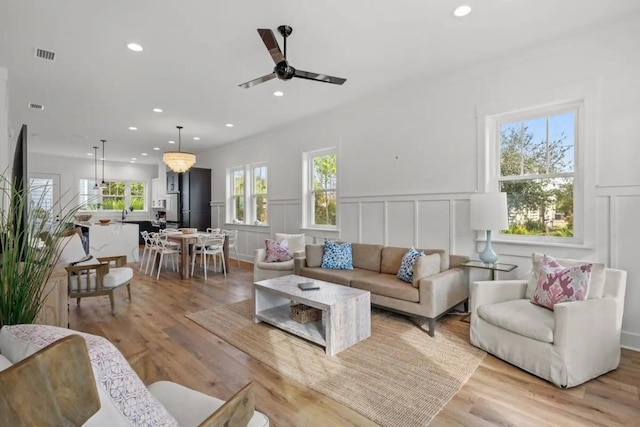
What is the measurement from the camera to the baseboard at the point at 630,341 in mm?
2771

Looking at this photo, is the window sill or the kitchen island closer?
the window sill

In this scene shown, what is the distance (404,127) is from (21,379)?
4341mm

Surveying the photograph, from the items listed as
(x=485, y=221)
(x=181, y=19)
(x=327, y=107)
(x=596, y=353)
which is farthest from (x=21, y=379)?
(x=327, y=107)

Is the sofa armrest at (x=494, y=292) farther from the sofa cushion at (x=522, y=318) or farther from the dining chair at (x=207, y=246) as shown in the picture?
the dining chair at (x=207, y=246)

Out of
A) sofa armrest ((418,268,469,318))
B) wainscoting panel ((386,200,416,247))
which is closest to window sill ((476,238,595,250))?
sofa armrest ((418,268,469,318))

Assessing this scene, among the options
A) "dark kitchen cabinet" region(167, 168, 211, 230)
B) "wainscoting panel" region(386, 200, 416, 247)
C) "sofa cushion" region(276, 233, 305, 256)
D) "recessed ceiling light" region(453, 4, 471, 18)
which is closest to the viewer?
"recessed ceiling light" region(453, 4, 471, 18)

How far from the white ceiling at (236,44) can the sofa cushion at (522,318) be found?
8.06ft

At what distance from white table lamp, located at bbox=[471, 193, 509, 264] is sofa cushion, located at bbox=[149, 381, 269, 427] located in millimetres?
2870

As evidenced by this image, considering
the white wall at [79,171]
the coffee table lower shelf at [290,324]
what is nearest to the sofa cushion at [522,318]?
the coffee table lower shelf at [290,324]

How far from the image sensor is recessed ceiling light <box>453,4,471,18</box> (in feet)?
8.48

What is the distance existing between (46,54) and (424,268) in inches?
176

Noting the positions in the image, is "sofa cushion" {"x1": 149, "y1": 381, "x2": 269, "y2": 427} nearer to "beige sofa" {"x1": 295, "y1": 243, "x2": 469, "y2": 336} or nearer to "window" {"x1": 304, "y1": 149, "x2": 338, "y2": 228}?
"beige sofa" {"x1": 295, "y1": 243, "x2": 469, "y2": 336}

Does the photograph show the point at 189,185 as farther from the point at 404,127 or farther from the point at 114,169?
the point at 404,127

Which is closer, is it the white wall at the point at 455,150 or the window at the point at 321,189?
the white wall at the point at 455,150
